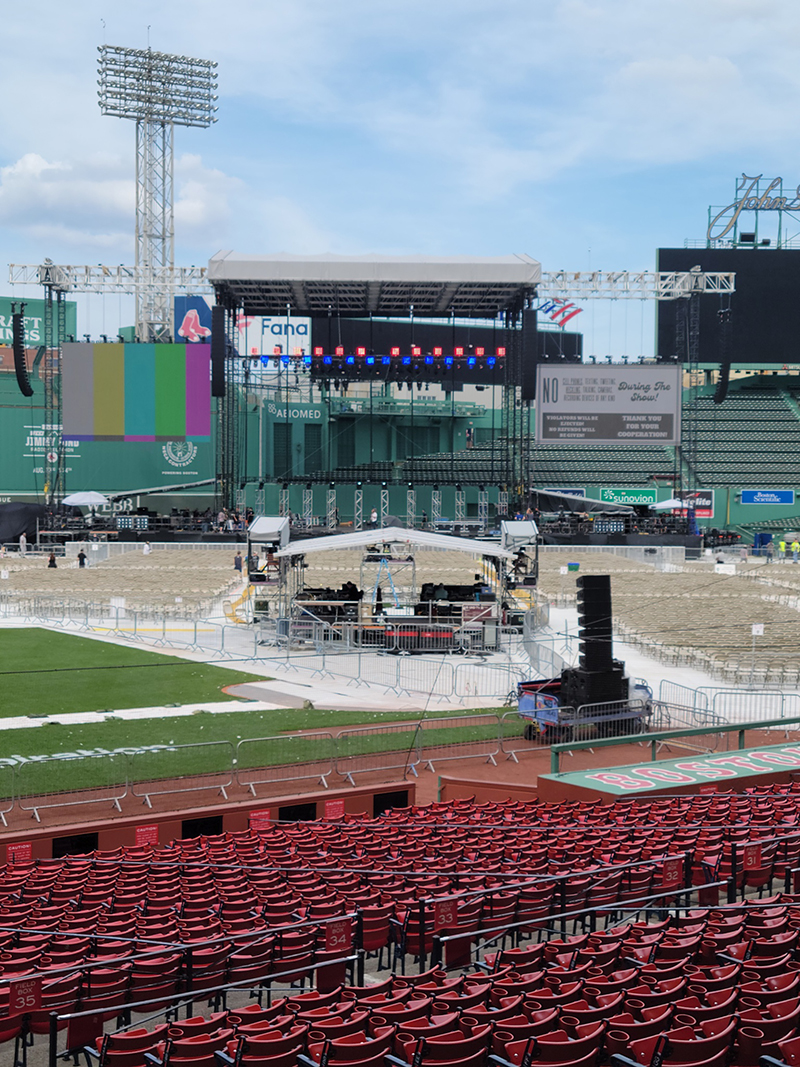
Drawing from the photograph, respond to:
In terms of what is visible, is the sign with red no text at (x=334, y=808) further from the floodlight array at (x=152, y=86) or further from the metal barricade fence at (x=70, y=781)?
the floodlight array at (x=152, y=86)

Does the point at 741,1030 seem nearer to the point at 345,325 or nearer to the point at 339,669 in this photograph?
the point at 339,669

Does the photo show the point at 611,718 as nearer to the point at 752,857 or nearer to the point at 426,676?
the point at 426,676

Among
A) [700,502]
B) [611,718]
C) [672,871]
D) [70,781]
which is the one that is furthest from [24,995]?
[700,502]

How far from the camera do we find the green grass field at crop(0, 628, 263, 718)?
74.9 feet

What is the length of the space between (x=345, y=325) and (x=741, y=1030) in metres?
79.6

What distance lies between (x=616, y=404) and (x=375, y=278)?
16899 millimetres

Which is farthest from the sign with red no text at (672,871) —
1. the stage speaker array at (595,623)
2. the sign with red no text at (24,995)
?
the stage speaker array at (595,623)

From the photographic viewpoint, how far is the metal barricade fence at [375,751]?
670 inches

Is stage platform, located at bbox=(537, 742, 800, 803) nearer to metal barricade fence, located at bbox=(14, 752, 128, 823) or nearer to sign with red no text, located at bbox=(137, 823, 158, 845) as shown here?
sign with red no text, located at bbox=(137, 823, 158, 845)

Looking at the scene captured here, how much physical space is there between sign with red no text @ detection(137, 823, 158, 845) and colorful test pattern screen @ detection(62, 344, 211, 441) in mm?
50285

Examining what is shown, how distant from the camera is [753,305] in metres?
88.8

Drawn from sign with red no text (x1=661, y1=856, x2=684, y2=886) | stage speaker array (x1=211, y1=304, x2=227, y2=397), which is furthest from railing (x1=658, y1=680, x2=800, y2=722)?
stage speaker array (x1=211, y1=304, x2=227, y2=397)

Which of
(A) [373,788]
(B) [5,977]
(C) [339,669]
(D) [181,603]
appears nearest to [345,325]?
(D) [181,603]

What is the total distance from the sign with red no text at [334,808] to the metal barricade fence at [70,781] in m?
3.14
